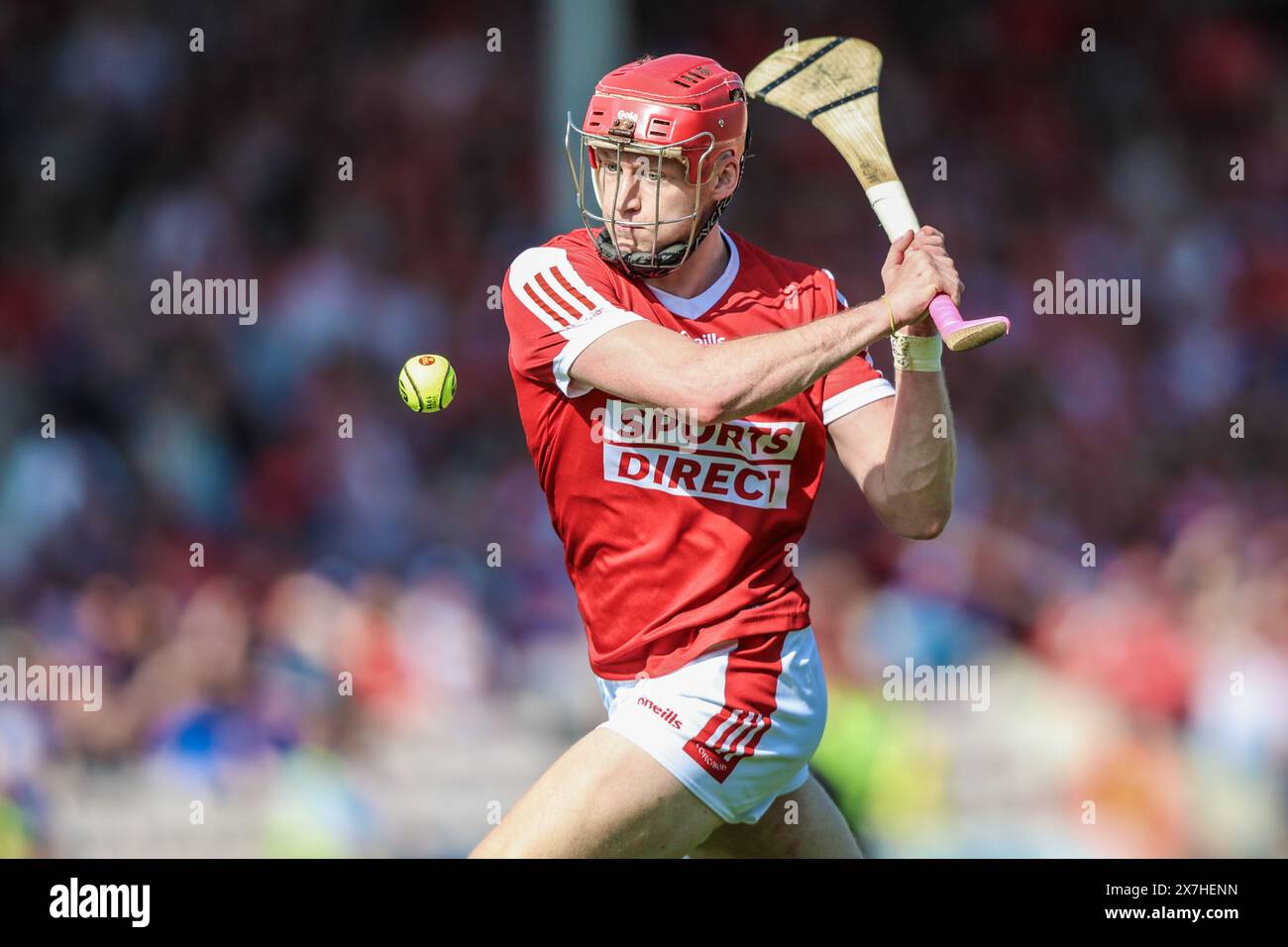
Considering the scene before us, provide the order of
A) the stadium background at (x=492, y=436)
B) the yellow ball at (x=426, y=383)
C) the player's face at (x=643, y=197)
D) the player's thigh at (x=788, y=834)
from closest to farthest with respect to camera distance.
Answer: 1. the player's face at (x=643, y=197)
2. the player's thigh at (x=788, y=834)
3. the yellow ball at (x=426, y=383)
4. the stadium background at (x=492, y=436)

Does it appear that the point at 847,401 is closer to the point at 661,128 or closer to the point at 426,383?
the point at 661,128

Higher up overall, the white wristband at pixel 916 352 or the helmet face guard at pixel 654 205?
the helmet face guard at pixel 654 205

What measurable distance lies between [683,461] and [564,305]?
0.35 m

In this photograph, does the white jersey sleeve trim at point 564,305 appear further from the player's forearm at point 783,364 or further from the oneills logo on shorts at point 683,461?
the player's forearm at point 783,364

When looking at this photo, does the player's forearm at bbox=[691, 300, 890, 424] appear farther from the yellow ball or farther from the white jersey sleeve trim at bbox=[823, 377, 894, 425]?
the yellow ball

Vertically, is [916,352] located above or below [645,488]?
above

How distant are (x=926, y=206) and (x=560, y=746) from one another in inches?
113

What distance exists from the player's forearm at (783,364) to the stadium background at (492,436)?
2631mm

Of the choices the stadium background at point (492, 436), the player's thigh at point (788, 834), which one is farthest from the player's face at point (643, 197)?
the stadium background at point (492, 436)

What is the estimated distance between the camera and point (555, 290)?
3023 mm

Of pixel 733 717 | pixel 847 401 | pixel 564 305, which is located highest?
pixel 564 305

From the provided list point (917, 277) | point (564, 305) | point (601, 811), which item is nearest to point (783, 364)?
point (917, 277)

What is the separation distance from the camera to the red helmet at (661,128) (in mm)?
3074

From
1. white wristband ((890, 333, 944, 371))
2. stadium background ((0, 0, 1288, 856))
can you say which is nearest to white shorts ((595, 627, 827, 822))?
white wristband ((890, 333, 944, 371))
